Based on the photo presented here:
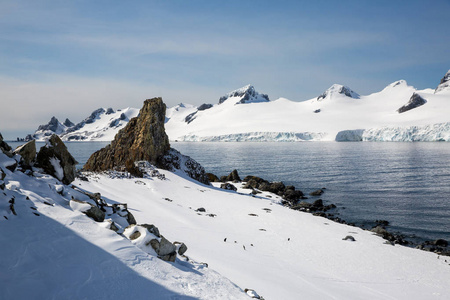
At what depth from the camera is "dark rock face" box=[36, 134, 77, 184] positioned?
904cm

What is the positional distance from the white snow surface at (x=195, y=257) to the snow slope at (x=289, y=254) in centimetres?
5

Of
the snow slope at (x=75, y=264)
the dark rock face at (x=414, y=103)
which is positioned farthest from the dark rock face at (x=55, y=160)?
the dark rock face at (x=414, y=103)

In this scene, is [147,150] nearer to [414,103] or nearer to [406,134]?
[406,134]

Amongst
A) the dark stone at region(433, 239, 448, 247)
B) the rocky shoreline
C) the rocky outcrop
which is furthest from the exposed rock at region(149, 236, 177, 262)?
the rocky outcrop

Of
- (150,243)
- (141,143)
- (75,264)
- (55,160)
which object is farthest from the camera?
(141,143)

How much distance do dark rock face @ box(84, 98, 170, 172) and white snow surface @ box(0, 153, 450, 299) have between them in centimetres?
1089

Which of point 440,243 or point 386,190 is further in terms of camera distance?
point 386,190

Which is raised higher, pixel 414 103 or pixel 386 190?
pixel 414 103

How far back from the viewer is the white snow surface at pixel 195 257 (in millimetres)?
4645

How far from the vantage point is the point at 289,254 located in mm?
11758

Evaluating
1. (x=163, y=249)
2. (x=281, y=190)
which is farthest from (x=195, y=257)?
(x=281, y=190)

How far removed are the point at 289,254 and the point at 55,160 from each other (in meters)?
9.48

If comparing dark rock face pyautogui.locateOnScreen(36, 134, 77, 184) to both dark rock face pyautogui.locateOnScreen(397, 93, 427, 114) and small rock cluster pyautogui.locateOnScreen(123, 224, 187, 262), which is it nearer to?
small rock cluster pyautogui.locateOnScreen(123, 224, 187, 262)

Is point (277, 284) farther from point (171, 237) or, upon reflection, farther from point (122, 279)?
point (122, 279)
